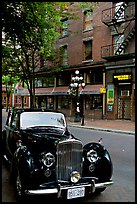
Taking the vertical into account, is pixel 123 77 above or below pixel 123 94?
above

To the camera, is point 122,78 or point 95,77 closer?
point 122,78

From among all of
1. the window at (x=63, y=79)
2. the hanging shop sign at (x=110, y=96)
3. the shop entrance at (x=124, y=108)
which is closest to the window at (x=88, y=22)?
the window at (x=63, y=79)

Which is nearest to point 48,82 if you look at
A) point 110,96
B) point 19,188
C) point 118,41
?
point 110,96

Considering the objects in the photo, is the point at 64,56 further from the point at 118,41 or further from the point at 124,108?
the point at 124,108

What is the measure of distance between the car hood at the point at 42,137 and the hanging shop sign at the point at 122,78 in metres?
19.7

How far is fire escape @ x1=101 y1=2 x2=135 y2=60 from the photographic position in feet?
81.6

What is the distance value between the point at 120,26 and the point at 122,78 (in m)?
5.45

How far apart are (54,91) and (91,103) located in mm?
5862

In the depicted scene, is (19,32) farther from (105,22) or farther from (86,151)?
(105,22)

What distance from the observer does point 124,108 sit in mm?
26141

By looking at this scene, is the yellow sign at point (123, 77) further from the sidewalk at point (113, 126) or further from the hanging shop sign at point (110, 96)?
the sidewalk at point (113, 126)

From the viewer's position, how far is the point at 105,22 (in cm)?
2655

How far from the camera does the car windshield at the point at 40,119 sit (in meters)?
6.10

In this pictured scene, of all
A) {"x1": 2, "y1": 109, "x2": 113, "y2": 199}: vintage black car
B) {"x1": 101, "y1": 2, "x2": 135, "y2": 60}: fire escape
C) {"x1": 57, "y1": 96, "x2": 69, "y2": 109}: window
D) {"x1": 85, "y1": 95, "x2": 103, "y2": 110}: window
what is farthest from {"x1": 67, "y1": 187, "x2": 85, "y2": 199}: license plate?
{"x1": 57, "y1": 96, "x2": 69, "y2": 109}: window
